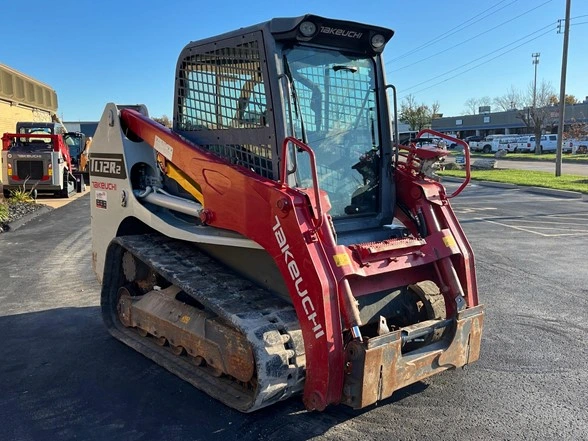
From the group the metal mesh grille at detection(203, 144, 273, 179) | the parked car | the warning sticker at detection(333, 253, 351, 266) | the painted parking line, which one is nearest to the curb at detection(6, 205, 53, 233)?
the metal mesh grille at detection(203, 144, 273, 179)

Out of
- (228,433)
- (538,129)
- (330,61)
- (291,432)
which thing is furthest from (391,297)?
(538,129)

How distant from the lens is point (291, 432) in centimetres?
358

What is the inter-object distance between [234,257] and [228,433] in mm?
1397

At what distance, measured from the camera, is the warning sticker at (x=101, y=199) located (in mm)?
5457

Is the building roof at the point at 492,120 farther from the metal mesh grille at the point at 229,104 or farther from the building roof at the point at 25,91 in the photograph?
the metal mesh grille at the point at 229,104

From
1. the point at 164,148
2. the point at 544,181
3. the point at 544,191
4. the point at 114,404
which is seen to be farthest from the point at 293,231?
the point at 544,181

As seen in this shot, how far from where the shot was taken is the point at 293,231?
3.45 m

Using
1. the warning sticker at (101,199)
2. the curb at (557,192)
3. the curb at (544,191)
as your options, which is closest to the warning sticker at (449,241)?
the warning sticker at (101,199)

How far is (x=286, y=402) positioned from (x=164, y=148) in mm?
2289

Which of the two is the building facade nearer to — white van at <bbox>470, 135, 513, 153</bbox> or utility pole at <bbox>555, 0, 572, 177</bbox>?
white van at <bbox>470, 135, 513, 153</bbox>

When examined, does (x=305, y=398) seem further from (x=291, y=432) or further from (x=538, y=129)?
(x=538, y=129)

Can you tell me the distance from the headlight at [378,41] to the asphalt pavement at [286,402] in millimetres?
2642

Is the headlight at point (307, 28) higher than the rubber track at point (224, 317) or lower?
higher

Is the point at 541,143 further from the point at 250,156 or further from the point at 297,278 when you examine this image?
the point at 297,278
